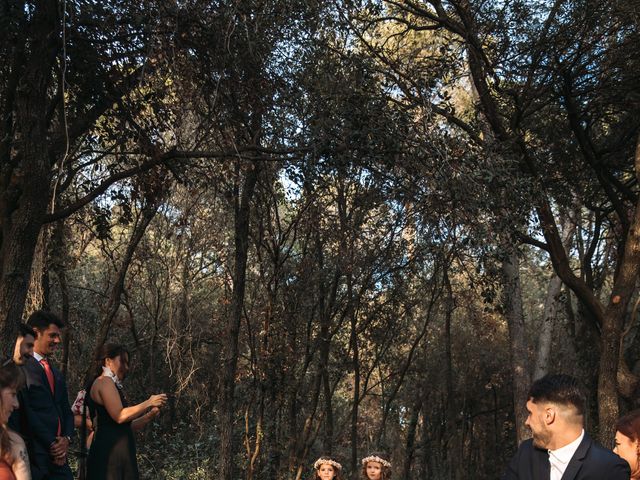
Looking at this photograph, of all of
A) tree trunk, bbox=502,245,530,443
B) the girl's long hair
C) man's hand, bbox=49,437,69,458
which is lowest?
man's hand, bbox=49,437,69,458

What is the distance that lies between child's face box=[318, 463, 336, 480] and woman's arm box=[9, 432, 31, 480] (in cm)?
371

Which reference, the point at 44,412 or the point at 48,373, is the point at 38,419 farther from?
the point at 48,373

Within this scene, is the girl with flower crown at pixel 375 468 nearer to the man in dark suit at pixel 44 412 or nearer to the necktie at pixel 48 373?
the man in dark suit at pixel 44 412

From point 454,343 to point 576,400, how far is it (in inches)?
1055

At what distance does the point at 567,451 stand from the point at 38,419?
367 cm

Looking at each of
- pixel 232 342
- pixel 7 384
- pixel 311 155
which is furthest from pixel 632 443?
pixel 232 342

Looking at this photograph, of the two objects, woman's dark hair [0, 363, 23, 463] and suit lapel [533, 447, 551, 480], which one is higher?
woman's dark hair [0, 363, 23, 463]

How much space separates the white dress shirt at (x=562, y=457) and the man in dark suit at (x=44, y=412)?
11.7 ft

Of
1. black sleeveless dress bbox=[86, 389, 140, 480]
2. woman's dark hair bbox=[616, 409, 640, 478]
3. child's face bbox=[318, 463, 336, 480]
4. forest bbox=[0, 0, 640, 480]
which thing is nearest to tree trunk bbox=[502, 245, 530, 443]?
forest bbox=[0, 0, 640, 480]

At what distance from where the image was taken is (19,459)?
435 cm

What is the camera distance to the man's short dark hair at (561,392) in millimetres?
3486

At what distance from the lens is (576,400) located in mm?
3494

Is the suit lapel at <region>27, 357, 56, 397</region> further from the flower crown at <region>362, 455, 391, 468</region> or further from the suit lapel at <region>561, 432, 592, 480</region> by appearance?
the suit lapel at <region>561, 432, 592, 480</region>

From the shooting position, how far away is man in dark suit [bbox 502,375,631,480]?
3398 mm
